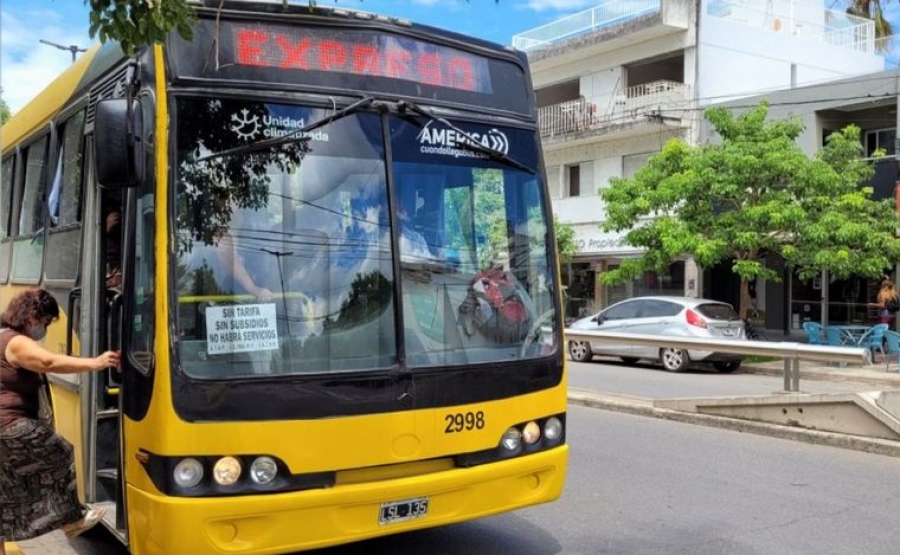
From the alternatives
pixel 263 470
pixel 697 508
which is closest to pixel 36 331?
pixel 263 470

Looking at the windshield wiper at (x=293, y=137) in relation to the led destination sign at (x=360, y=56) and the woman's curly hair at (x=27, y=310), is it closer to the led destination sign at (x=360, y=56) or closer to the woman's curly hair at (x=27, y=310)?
the led destination sign at (x=360, y=56)

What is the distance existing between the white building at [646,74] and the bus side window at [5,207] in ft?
70.0

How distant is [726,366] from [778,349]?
742 cm

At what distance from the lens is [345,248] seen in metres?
4.47

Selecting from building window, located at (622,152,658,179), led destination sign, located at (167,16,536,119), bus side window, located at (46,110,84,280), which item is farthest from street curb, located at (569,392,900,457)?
building window, located at (622,152,658,179)

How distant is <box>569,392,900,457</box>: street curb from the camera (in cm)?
826

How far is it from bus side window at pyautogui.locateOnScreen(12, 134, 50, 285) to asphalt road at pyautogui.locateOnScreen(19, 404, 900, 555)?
2030 mm

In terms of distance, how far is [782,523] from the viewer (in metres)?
6.13

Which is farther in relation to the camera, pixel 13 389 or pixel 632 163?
pixel 632 163

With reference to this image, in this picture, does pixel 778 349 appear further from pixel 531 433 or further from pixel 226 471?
pixel 226 471

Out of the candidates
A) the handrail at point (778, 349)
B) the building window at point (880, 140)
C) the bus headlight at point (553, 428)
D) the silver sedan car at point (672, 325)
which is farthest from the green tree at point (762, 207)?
the bus headlight at point (553, 428)

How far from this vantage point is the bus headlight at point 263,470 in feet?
13.3

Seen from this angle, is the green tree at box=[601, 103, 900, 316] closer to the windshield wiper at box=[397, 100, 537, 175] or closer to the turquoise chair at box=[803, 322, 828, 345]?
the turquoise chair at box=[803, 322, 828, 345]

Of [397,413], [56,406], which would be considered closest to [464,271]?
[397,413]
